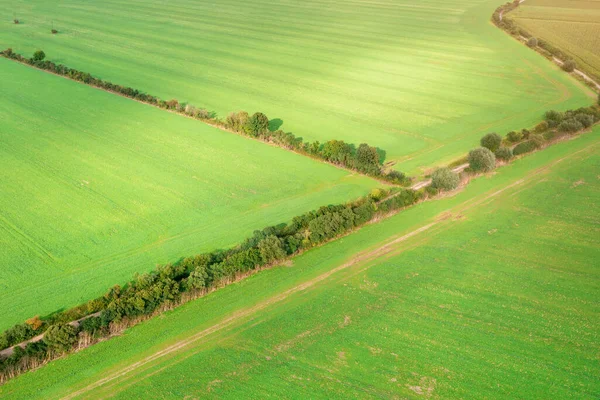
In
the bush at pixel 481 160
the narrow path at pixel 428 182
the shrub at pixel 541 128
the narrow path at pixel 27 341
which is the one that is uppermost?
the shrub at pixel 541 128

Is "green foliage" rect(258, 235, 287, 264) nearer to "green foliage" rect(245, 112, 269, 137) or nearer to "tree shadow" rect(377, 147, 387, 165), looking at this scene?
"tree shadow" rect(377, 147, 387, 165)

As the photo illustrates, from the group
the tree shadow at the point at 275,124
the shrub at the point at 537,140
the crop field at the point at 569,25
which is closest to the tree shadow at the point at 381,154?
the tree shadow at the point at 275,124

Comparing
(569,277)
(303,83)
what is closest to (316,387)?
(569,277)

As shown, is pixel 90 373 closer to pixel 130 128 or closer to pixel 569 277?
pixel 569 277

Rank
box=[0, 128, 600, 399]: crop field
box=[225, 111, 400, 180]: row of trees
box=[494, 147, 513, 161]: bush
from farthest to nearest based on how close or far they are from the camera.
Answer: box=[494, 147, 513, 161]: bush
box=[225, 111, 400, 180]: row of trees
box=[0, 128, 600, 399]: crop field

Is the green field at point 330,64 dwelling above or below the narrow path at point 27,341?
above

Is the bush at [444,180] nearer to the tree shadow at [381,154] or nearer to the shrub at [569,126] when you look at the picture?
the tree shadow at [381,154]

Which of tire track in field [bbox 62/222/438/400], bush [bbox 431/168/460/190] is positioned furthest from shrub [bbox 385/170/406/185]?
tire track in field [bbox 62/222/438/400]

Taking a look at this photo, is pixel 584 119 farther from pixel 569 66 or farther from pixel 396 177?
pixel 396 177
